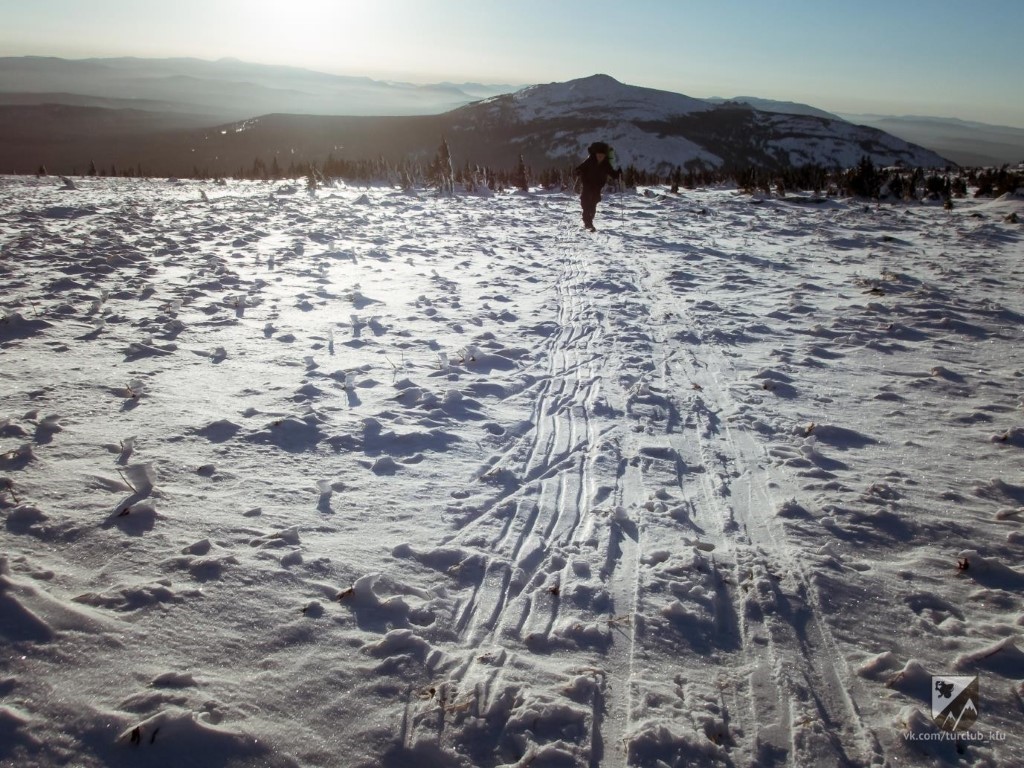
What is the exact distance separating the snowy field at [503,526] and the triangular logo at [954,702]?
0.04m

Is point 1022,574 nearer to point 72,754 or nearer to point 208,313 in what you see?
point 72,754

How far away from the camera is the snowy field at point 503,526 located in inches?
81.8

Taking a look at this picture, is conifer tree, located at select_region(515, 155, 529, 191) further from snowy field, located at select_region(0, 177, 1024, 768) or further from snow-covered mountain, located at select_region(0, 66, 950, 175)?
snow-covered mountain, located at select_region(0, 66, 950, 175)

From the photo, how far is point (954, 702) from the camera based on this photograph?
85.7 inches

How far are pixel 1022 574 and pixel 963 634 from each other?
65cm

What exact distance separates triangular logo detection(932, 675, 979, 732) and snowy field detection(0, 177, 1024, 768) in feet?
0.14

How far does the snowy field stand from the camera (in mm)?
2078

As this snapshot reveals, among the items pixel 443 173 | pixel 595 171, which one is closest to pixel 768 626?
pixel 595 171

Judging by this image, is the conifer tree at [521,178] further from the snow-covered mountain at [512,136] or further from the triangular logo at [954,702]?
the snow-covered mountain at [512,136]

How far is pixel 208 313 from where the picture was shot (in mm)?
6211

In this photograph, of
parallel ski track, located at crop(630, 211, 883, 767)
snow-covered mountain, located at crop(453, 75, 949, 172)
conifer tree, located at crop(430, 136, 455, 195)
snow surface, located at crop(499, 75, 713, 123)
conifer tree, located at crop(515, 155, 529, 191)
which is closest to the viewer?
parallel ski track, located at crop(630, 211, 883, 767)

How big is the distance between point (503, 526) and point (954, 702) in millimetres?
2087

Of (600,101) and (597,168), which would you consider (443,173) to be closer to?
(597,168)

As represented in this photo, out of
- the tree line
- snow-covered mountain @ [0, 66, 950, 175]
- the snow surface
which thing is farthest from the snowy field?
the snow surface
